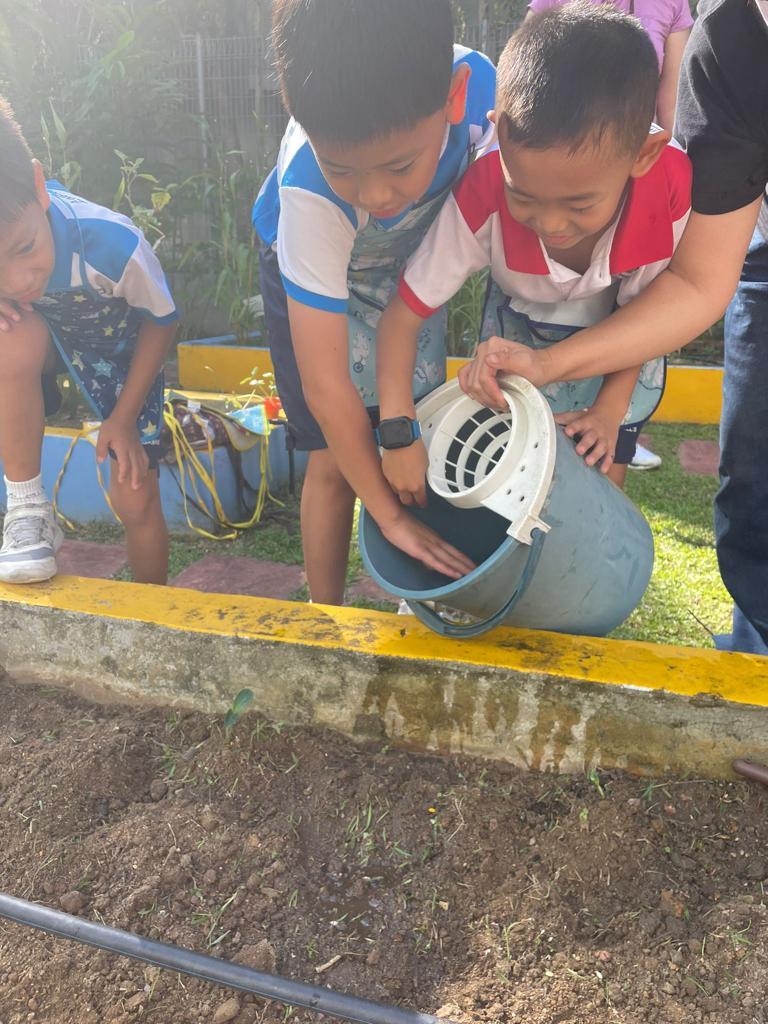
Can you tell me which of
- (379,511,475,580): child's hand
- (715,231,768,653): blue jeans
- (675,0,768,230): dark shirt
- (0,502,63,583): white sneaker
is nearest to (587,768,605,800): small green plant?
(379,511,475,580): child's hand

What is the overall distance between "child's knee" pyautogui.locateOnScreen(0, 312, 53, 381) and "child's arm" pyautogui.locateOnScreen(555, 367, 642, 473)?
50.2 inches

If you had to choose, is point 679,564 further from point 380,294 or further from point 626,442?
point 380,294

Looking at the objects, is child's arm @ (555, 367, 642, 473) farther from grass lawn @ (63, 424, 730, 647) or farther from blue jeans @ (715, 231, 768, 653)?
grass lawn @ (63, 424, 730, 647)

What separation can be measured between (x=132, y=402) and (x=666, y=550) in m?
1.66

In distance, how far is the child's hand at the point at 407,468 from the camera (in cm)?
154

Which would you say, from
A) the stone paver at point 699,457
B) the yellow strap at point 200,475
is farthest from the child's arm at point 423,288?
the stone paver at point 699,457

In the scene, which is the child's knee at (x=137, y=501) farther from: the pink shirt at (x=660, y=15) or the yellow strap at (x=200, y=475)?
the pink shirt at (x=660, y=15)

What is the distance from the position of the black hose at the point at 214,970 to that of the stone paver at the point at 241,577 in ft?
4.61

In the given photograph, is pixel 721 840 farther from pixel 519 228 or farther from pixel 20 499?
pixel 20 499

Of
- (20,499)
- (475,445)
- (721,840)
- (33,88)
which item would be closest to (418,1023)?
(721,840)

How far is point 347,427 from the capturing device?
5.09 ft

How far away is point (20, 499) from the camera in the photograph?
210cm

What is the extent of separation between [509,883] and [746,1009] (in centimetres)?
34

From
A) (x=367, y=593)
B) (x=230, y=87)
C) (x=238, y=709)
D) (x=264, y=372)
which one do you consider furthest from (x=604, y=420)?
(x=230, y=87)
